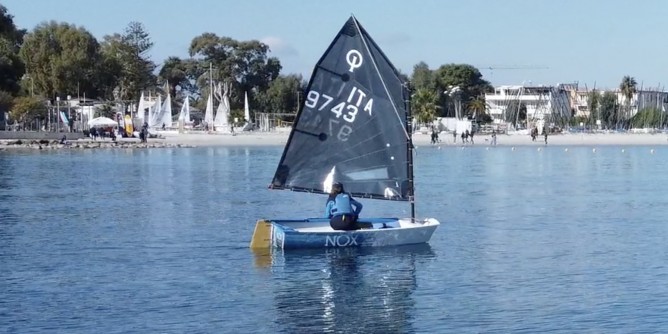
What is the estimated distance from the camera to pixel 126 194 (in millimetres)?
45469

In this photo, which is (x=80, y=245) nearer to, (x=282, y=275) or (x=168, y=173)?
(x=282, y=275)

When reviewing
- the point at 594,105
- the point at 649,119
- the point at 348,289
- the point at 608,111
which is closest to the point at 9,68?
the point at 348,289

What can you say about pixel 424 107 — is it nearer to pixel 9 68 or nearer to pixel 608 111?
pixel 608 111

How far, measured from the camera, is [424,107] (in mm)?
130000

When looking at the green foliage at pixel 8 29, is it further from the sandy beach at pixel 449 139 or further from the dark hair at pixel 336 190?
the dark hair at pixel 336 190

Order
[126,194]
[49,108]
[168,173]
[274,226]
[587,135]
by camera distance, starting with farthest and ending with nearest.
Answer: [587,135] < [49,108] < [168,173] < [126,194] < [274,226]

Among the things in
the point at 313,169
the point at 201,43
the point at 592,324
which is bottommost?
the point at 592,324

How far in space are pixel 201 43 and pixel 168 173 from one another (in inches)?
3393

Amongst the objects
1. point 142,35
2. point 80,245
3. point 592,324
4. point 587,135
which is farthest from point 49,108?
point 592,324

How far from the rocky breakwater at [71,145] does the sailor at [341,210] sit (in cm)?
7397

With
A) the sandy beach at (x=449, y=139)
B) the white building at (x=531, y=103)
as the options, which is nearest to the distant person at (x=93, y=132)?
the sandy beach at (x=449, y=139)

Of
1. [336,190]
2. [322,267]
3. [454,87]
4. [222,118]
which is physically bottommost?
[322,267]

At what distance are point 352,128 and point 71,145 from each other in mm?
75180

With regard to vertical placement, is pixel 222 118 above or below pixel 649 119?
above
